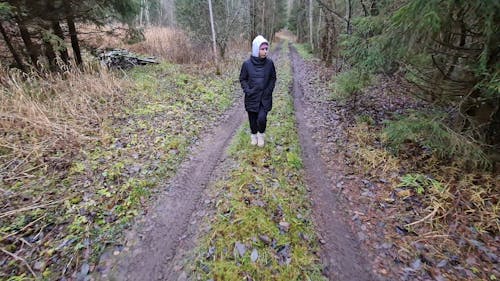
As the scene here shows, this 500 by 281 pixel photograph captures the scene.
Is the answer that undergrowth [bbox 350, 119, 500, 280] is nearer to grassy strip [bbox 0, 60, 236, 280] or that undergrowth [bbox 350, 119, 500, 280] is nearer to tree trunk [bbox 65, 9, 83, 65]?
grassy strip [bbox 0, 60, 236, 280]

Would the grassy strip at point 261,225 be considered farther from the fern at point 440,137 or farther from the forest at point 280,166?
the fern at point 440,137

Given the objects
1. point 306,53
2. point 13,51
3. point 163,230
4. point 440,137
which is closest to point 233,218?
point 163,230

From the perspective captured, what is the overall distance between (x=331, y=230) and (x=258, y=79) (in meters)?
3.08

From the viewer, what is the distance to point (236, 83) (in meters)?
11.3

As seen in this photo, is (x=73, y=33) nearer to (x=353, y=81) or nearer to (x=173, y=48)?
(x=173, y=48)

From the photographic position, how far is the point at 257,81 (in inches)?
189

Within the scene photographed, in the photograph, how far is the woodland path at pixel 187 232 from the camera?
307cm

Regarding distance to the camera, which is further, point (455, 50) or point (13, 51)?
point (13, 51)

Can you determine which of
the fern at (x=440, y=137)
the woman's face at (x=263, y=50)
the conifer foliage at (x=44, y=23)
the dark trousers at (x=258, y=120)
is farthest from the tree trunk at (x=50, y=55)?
the fern at (x=440, y=137)

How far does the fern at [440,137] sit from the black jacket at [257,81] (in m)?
2.72

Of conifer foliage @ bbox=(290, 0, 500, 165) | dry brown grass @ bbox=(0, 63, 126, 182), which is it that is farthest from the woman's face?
dry brown grass @ bbox=(0, 63, 126, 182)

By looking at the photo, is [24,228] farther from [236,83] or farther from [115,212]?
[236,83]

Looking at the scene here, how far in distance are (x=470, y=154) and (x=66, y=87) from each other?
9.90 m

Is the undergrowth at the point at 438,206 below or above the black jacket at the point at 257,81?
below
